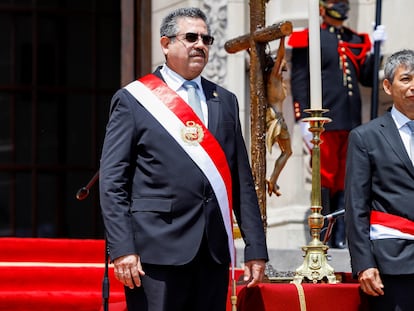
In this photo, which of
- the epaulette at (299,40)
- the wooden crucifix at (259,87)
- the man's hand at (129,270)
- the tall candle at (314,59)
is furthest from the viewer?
the epaulette at (299,40)

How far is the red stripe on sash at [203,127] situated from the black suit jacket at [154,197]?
0.04m

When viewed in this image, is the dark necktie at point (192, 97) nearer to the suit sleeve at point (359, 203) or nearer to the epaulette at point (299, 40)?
the suit sleeve at point (359, 203)

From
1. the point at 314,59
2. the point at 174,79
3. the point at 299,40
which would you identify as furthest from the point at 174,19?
the point at 299,40

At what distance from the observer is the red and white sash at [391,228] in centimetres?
427

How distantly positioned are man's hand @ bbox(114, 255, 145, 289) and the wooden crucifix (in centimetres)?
130

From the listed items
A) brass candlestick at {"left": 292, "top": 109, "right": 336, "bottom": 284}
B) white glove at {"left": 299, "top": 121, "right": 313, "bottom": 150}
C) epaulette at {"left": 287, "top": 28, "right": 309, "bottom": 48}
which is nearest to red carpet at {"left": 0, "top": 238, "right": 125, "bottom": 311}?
brass candlestick at {"left": 292, "top": 109, "right": 336, "bottom": 284}

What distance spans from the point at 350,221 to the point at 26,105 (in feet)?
21.5

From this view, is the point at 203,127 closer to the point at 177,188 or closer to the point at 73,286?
the point at 177,188

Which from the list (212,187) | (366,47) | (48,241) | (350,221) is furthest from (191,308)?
(366,47)

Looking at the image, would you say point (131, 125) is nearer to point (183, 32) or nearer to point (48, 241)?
point (183, 32)

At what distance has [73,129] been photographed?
10.7 meters

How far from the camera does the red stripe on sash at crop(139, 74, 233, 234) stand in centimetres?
403

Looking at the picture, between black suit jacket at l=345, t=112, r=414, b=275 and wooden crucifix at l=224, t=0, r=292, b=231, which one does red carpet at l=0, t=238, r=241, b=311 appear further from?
black suit jacket at l=345, t=112, r=414, b=275

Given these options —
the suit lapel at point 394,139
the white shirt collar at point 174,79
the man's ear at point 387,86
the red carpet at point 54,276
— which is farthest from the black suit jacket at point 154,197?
the red carpet at point 54,276
